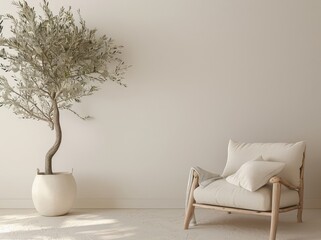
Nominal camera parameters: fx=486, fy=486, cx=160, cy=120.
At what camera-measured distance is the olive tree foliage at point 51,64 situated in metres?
5.12

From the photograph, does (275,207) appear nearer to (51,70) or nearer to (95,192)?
(95,192)

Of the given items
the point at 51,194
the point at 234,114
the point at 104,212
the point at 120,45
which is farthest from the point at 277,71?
the point at 51,194

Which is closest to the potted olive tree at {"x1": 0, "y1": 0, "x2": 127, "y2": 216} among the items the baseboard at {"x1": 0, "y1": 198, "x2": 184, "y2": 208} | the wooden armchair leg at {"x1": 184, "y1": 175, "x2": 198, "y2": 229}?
the baseboard at {"x1": 0, "y1": 198, "x2": 184, "y2": 208}

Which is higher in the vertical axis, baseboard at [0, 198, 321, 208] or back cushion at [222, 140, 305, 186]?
back cushion at [222, 140, 305, 186]

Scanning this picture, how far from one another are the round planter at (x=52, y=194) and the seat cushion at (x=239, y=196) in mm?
1531

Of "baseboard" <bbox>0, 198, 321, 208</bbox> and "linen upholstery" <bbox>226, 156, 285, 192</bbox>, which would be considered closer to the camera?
"linen upholstery" <bbox>226, 156, 285, 192</bbox>

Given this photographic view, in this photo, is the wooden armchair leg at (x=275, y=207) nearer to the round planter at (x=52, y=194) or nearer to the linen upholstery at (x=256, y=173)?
the linen upholstery at (x=256, y=173)

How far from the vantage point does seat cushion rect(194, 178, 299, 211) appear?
13.5ft

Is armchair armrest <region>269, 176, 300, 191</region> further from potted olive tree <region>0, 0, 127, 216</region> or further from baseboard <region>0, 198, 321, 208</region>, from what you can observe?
potted olive tree <region>0, 0, 127, 216</region>

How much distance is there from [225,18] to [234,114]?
112 cm

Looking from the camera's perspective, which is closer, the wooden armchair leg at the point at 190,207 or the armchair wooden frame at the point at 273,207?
the armchair wooden frame at the point at 273,207

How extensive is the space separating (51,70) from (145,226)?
6.36 ft

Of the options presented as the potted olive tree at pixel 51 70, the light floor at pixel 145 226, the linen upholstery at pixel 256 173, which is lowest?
the light floor at pixel 145 226

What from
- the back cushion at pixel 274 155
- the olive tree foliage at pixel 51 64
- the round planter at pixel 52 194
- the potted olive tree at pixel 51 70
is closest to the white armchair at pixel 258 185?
the back cushion at pixel 274 155
